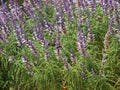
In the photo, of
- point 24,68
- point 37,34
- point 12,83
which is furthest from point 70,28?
point 12,83

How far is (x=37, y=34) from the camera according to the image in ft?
17.6

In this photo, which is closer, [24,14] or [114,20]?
[114,20]

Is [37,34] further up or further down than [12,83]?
further up

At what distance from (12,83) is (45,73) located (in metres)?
1.19

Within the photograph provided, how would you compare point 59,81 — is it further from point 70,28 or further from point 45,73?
point 70,28

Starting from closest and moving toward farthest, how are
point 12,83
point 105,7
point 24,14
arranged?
point 105,7 → point 12,83 → point 24,14

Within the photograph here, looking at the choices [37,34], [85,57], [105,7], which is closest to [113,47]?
[85,57]

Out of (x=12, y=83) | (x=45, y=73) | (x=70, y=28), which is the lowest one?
(x=12, y=83)

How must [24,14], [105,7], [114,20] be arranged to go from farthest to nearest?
[24,14] → [105,7] → [114,20]

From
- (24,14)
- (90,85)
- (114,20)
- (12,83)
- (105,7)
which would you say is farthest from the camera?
(24,14)

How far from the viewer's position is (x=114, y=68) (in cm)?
502

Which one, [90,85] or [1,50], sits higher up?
[1,50]

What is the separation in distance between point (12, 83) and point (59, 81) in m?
1.17

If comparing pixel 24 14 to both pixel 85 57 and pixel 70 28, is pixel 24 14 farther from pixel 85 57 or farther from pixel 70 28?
pixel 85 57
